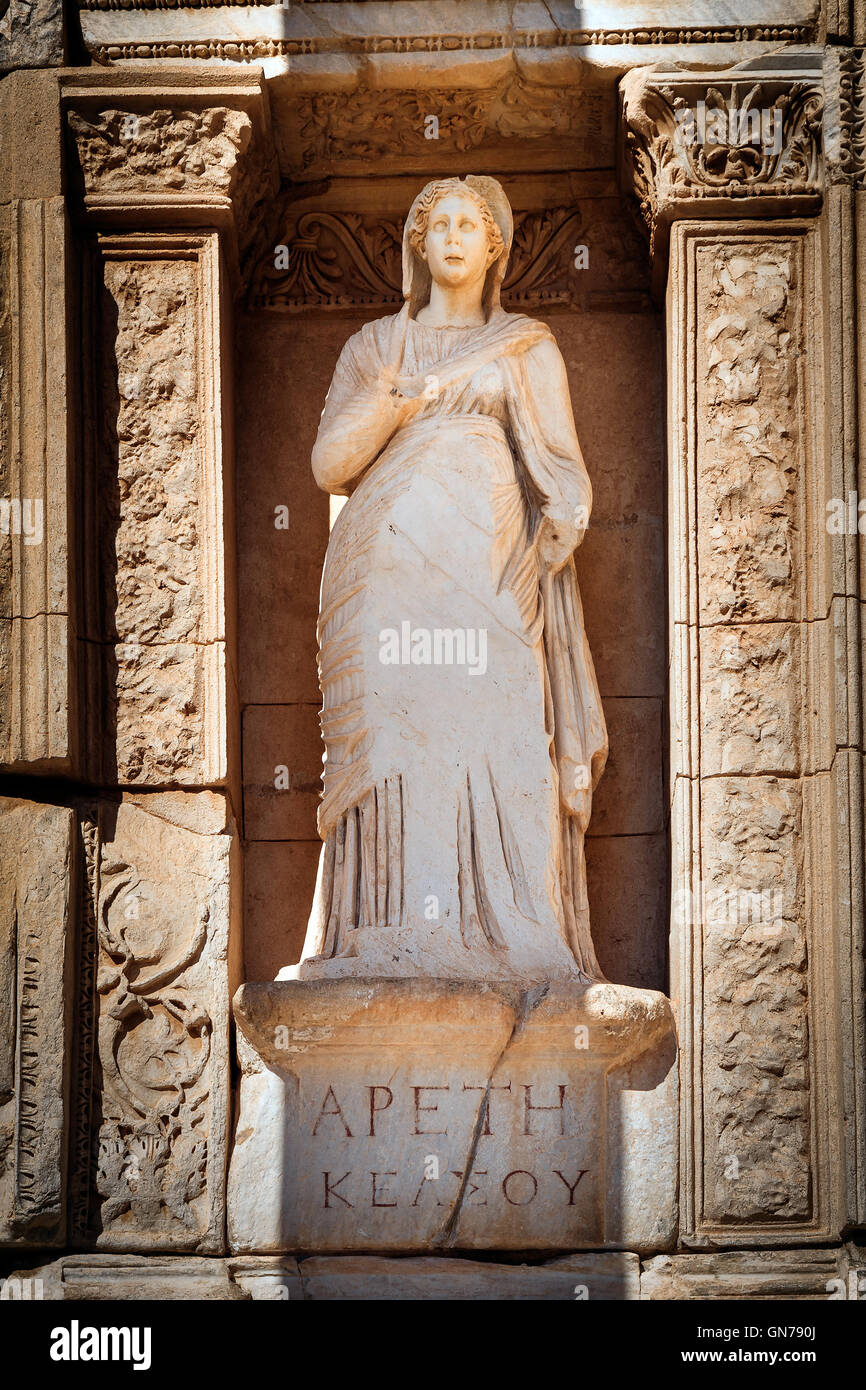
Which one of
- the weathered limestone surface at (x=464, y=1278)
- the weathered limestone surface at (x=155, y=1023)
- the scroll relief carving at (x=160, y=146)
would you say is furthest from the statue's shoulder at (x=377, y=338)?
the weathered limestone surface at (x=464, y=1278)

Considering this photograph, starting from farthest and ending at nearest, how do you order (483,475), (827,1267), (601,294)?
(601,294) → (483,475) → (827,1267)

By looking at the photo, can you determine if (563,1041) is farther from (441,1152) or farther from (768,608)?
(768,608)

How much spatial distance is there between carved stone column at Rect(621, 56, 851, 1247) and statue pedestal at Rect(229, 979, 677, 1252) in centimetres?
23

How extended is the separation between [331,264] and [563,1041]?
3196 millimetres

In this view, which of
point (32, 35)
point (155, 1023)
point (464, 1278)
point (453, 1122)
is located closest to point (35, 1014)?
point (155, 1023)

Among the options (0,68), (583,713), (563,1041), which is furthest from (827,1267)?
(0,68)

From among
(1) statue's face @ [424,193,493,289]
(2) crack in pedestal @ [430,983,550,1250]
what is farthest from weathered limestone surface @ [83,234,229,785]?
(2) crack in pedestal @ [430,983,550,1250]

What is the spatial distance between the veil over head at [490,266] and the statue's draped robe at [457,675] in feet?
0.41

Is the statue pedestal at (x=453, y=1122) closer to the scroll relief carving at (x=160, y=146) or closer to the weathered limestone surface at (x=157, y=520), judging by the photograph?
the weathered limestone surface at (x=157, y=520)

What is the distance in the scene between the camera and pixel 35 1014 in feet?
31.4

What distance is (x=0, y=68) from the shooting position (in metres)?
10.3

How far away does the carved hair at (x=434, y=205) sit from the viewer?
10273mm

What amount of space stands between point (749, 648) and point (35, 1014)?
2.67 metres

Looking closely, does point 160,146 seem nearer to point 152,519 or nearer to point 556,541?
point 152,519
